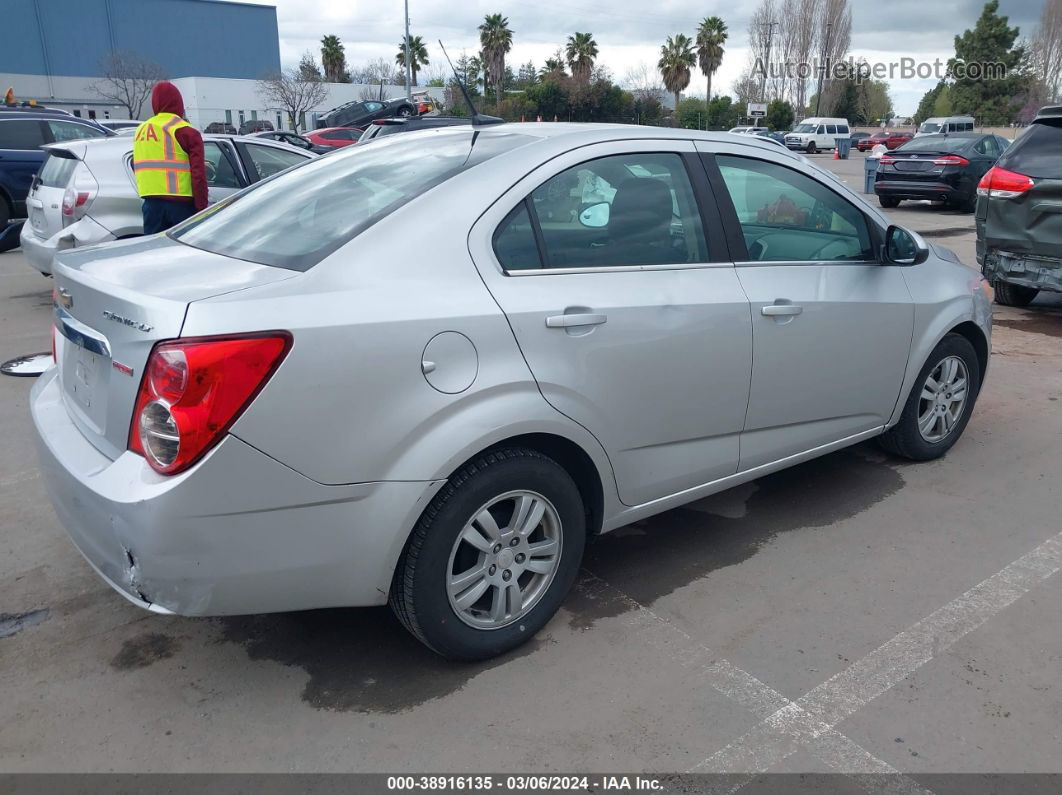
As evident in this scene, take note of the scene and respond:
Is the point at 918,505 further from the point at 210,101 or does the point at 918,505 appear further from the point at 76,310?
the point at 210,101

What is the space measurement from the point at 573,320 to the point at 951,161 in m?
16.5

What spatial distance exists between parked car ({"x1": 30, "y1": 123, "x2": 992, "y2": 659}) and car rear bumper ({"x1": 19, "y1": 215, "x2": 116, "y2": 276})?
14.9ft

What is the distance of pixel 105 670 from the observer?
2.92 meters

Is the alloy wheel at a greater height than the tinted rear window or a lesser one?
lesser

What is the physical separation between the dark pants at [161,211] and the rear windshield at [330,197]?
349 centimetres

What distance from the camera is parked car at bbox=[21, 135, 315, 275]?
7.43 m

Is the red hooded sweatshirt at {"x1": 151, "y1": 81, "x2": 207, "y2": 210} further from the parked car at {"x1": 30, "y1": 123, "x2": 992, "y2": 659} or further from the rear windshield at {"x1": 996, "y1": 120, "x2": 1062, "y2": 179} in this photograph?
the rear windshield at {"x1": 996, "y1": 120, "x2": 1062, "y2": 179}

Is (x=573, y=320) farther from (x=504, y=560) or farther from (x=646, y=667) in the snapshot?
(x=646, y=667)

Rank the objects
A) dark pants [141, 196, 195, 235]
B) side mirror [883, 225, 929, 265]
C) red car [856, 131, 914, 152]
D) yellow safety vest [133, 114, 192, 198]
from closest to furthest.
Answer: side mirror [883, 225, 929, 265] → yellow safety vest [133, 114, 192, 198] → dark pants [141, 196, 195, 235] → red car [856, 131, 914, 152]

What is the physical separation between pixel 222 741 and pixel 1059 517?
3.69m

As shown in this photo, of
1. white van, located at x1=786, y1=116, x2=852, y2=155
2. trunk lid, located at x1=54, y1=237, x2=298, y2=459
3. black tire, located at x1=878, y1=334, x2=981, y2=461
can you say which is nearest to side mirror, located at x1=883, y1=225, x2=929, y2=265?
black tire, located at x1=878, y1=334, x2=981, y2=461

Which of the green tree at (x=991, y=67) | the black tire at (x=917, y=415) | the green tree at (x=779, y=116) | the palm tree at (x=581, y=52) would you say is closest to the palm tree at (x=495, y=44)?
the palm tree at (x=581, y=52)

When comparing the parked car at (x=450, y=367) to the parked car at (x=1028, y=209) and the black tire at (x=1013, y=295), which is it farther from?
the black tire at (x=1013, y=295)

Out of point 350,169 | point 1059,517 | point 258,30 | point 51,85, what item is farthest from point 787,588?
point 258,30
